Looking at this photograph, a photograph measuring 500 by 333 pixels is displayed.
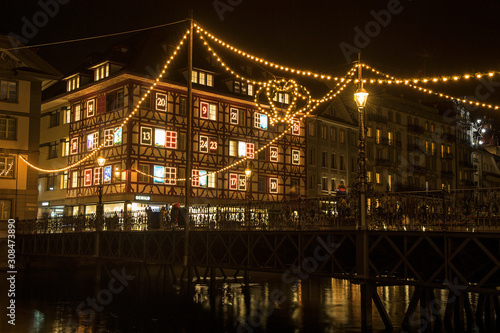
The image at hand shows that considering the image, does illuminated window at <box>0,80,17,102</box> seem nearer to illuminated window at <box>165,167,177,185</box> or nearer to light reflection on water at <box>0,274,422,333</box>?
illuminated window at <box>165,167,177,185</box>

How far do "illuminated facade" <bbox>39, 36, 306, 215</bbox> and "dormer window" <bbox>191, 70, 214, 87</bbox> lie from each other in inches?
3.8

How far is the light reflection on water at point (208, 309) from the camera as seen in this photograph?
21.4 m

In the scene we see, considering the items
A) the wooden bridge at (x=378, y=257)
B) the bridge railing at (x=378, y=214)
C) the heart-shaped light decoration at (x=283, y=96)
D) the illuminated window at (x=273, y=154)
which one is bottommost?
the wooden bridge at (x=378, y=257)

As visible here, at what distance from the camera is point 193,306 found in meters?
26.5

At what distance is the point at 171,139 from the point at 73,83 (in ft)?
38.4

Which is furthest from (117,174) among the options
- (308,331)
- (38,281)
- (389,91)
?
(389,91)

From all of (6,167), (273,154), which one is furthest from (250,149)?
(6,167)

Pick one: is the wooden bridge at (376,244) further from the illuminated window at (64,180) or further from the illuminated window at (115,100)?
the illuminated window at (64,180)

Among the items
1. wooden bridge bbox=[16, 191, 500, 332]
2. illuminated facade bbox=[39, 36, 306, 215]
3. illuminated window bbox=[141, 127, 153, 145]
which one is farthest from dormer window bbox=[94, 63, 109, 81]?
wooden bridge bbox=[16, 191, 500, 332]

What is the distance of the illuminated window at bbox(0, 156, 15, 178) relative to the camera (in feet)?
145

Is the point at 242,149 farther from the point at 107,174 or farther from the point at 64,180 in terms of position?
the point at 64,180

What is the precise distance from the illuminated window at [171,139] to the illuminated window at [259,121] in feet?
31.0

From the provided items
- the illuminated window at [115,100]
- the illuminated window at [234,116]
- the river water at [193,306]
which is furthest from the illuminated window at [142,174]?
the river water at [193,306]

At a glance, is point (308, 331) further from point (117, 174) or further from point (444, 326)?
point (117, 174)
